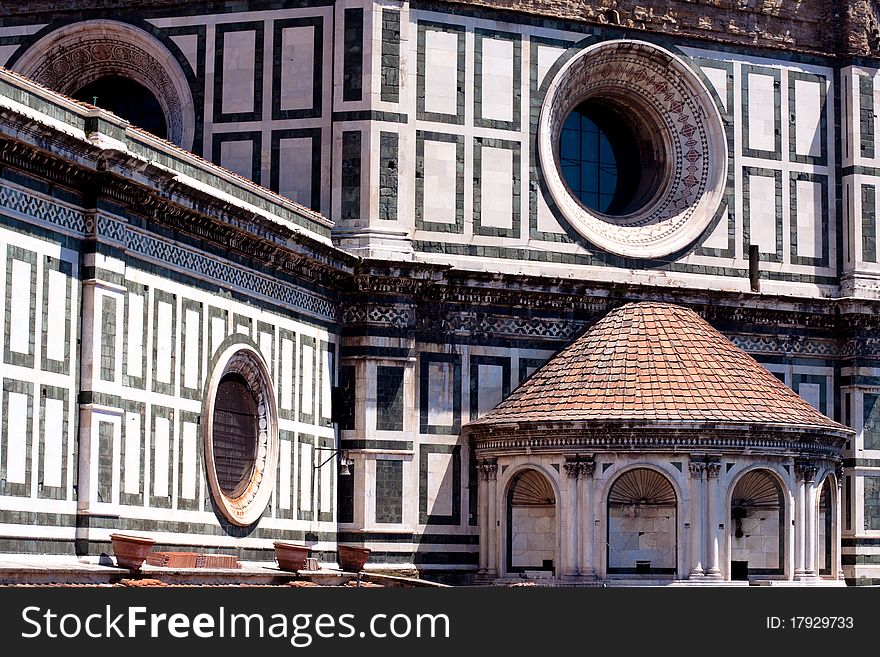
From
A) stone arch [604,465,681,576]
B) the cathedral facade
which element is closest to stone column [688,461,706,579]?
the cathedral facade

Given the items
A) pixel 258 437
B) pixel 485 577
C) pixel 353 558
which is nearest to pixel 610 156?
pixel 485 577

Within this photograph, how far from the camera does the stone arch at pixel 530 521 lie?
141ft

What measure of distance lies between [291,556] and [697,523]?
29.2ft

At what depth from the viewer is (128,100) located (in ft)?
152

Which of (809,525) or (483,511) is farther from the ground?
(483,511)

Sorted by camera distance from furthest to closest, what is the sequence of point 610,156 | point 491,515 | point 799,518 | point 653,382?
point 610,156 < point 491,515 < point 653,382 < point 799,518

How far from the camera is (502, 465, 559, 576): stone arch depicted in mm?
42875

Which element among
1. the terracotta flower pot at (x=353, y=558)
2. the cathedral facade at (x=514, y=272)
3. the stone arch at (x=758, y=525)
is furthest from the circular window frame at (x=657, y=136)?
the terracotta flower pot at (x=353, y=558)

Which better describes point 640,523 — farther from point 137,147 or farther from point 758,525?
point 137,147

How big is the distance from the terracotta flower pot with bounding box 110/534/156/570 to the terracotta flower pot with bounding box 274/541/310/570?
5.52 m

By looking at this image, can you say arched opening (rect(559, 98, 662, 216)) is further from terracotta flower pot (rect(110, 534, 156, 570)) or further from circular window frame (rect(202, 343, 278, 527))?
terracotta flower pot (rect(110, 534, 156, 570))

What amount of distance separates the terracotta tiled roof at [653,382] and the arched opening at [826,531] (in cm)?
199
